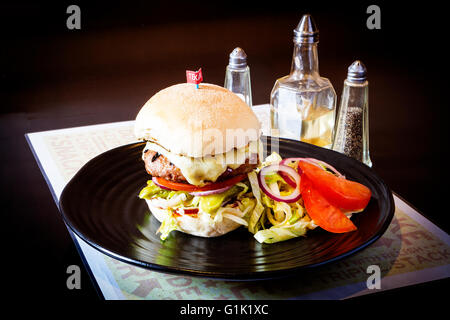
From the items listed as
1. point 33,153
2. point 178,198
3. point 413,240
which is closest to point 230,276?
point 178,198

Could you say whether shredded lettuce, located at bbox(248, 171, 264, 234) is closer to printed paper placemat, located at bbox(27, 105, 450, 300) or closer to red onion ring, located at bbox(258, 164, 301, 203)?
red onion ring, located at bbox(258, 164, 301, 203)

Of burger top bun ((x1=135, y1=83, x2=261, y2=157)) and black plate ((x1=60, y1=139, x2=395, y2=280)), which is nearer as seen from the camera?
black plate ((x1=60, y1=139, x2=395, y2=280))

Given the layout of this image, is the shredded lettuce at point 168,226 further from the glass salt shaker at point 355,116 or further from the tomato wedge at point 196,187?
the glass salt shaker at point 355,116

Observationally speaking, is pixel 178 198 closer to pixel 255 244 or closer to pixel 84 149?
pixel 255 244

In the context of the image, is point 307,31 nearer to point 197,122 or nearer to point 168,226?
point 197,122

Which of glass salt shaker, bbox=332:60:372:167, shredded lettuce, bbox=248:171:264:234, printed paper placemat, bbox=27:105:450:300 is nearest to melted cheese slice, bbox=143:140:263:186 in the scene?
shredded lettuce, bbox=248:171:264:234

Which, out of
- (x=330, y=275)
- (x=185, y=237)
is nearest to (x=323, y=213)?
(x=330, y=275)

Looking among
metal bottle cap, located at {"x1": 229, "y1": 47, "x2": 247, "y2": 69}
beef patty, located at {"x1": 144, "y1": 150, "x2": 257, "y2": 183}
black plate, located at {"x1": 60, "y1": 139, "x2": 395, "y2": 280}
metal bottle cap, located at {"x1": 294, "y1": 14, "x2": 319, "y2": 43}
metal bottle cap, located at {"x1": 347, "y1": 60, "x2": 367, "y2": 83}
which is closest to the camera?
black plate, located at {"x1": 60, "y1": 139, "x2": 395, "y2": 280}
